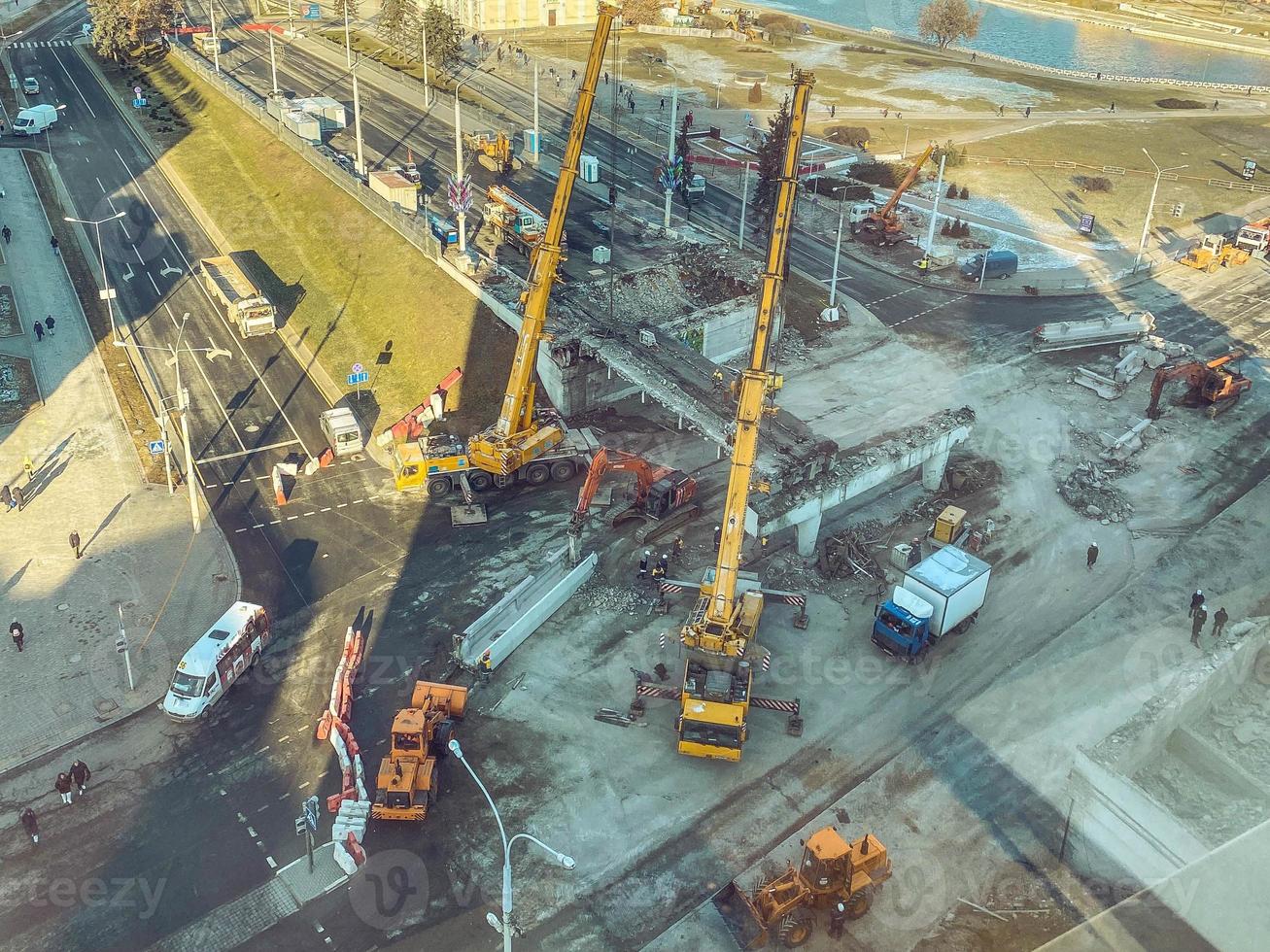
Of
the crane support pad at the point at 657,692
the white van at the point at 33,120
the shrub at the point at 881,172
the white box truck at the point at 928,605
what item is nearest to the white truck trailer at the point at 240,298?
the white van at the point at 33,120

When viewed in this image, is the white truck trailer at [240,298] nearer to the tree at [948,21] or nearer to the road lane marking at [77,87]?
the road lane marking at [77,87]

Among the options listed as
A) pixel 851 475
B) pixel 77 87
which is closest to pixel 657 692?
pixel 851 475

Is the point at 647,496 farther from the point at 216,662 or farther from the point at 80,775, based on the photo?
the point at 80,775

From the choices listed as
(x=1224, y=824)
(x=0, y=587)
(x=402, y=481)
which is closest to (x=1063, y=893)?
(x=1224, y=824)

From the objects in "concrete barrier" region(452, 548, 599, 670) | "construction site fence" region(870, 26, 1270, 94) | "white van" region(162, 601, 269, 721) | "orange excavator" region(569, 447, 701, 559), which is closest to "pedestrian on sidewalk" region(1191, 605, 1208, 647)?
"orange excavator" region(569, 447, 701, 559)

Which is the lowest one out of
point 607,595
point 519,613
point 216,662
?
point 607,595

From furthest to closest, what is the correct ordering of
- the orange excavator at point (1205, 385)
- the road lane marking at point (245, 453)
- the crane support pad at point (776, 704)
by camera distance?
the orange excavator at point (1205, 385)
the road lane marking at point (245, 453)
the crane support pad at point (776, 704)

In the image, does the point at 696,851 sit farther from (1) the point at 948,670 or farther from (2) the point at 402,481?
(2) the point at 402,481

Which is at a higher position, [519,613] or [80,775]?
[519,613]
